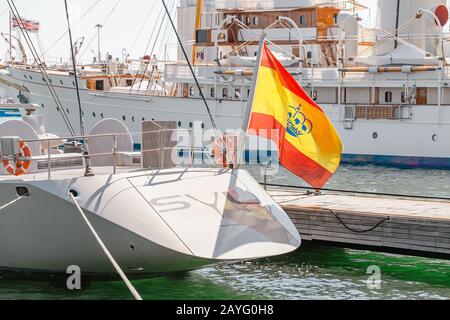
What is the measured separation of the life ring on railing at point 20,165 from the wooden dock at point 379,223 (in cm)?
622

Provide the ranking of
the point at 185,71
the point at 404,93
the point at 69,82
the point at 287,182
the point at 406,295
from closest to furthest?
1. the point at 406,295
2. the point at 287,182
3. the point at 404,93
4. the point at 185,71
5. the point at 69,82

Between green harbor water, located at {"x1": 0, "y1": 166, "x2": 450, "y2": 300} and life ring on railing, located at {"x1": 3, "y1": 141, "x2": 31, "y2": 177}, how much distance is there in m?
2.05

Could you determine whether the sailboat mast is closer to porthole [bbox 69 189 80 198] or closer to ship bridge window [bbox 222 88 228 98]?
ship bridge window [bbox 222 88 228 98]

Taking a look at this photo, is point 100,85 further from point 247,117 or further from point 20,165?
point 20,165

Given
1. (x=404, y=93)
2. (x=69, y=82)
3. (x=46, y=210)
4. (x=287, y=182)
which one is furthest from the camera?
(x=69, y=82)

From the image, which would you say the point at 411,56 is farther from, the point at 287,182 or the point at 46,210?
the point at 46,210

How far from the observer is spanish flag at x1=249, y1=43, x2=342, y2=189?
64.3 ft

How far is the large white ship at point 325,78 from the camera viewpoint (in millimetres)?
49594

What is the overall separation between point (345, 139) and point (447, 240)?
33108 millimetres

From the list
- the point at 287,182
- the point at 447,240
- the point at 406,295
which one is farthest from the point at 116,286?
the point at 287,182

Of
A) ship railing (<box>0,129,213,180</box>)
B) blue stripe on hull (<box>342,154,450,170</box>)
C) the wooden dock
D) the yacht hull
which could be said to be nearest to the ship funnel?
blue stripe on hull (<box>342,154,450,170</box>)

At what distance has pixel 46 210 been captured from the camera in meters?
16.2

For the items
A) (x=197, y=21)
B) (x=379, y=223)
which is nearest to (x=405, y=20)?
(x=197, y=21)

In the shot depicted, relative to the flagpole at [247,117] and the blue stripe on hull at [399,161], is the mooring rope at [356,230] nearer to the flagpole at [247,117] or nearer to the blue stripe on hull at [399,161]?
the flagpole at [247,117]
